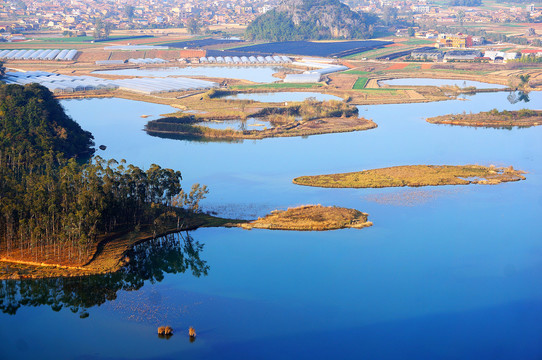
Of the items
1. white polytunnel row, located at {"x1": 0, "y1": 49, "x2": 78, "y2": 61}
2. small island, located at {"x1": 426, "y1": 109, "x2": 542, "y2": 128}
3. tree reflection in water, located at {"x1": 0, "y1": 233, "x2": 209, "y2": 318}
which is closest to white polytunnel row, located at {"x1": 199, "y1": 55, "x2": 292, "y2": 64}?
white polytunnel row, located at {"x1": 0, "y1": 49, "x2": 78, "y2": 61}

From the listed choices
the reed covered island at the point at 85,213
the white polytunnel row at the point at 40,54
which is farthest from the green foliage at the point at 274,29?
the reed covered island at the point at 85,213

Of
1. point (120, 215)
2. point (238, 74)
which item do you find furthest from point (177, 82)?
point (120, 215)

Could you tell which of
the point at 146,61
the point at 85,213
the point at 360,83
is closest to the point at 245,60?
the point at 146,61

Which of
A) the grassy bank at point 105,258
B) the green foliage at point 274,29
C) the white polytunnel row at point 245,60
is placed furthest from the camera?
the green foliage at point 274,29

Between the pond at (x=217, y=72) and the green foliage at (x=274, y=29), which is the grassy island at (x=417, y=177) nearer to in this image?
the pond at (x=217, y=72)

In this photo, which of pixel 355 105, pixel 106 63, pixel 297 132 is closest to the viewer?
pixel 297 132

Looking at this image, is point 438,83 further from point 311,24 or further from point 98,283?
point 98,283

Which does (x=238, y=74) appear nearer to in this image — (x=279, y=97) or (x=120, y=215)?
(x=279, y=97)
